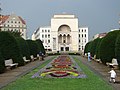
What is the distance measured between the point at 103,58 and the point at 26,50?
1132cm

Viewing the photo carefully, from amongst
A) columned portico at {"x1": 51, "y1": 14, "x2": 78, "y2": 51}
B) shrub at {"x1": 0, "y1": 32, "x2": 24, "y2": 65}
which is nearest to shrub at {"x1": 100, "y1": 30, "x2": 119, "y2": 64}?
shrub at {"x1": 0, "y1": 32, "x2": 24, "y2": 65}

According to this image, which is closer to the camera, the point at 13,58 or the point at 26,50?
the point at 13,58

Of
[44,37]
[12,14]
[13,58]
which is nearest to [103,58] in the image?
[13,58]

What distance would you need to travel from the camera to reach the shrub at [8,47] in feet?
92.0

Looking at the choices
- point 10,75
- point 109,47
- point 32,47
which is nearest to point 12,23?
point 32,47

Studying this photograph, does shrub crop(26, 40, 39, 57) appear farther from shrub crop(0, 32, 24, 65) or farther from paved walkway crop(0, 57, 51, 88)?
paved walkway crop(0, 57, 51, 88)

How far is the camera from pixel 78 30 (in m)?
152

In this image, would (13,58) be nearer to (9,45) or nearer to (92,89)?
(9,45)

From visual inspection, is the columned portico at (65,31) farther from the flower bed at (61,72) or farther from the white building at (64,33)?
the flower bed at (61,72)

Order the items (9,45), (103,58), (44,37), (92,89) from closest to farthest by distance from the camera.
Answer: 1. (92,89)
2. (9,45)
3. (103,58)
4. (44,37)

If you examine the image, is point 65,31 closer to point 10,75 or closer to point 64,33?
point 64,33

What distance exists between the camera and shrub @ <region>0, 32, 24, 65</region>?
1104 inches

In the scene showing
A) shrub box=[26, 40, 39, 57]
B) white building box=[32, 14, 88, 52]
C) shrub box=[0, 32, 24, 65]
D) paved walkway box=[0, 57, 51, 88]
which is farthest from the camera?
white building box=[32, 14, 88, 52]

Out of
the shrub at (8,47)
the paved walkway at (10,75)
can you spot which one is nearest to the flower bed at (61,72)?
the paved walkway at (10,75)
